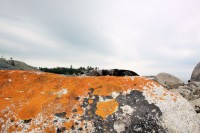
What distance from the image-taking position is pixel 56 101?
5520mm

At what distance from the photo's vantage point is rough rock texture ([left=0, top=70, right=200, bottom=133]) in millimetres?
4965

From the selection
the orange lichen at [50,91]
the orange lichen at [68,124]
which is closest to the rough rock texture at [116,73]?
the orange lichen at [50,91]

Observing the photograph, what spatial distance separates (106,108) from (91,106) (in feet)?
1.14

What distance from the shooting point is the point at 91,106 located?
5422 mm

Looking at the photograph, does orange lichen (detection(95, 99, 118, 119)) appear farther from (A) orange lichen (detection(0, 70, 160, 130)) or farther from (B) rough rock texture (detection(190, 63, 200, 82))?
(B) rough rock texture (detection(190, 63, 200, 82))

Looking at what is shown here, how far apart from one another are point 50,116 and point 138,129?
186cm

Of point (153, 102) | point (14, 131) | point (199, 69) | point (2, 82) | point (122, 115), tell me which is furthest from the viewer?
point (199, 69)

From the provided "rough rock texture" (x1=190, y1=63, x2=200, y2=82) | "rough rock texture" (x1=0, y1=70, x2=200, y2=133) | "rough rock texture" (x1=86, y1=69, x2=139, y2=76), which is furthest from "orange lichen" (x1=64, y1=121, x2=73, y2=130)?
"rough rock texture" (x1=190, y1=63, x2=200, y2=82)

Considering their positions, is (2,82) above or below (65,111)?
above

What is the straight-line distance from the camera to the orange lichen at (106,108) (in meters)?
5.23

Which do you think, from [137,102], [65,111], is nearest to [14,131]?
[65,111]

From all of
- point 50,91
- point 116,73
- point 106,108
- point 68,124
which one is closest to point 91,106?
point 106,108

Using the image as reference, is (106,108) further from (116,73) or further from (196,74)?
(196,74)

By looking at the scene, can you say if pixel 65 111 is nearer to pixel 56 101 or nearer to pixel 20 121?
pixel 56 101
